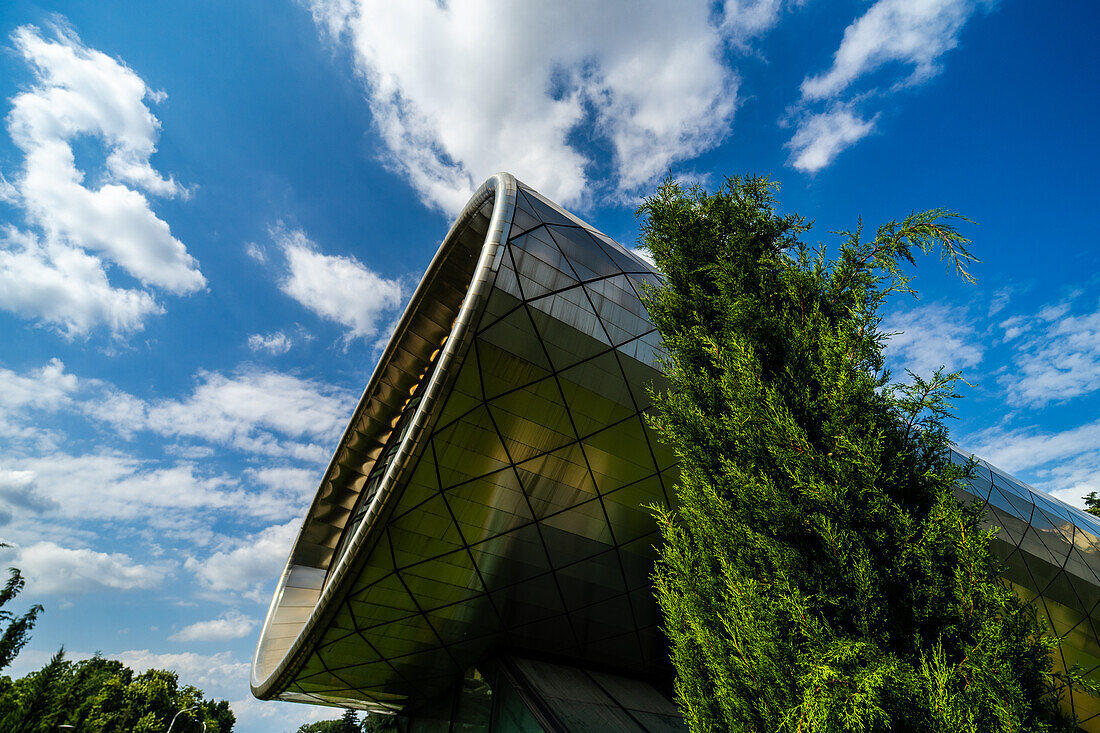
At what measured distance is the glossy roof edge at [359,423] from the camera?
8570 millimetres

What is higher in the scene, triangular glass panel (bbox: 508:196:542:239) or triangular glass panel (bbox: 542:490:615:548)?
triangular glass panel (bbox: 508:196:542:239)

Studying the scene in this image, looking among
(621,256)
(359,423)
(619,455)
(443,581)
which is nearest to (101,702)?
(359,423)

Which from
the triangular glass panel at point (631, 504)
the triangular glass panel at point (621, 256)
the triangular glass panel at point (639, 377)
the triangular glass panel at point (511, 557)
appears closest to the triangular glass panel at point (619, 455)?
the triangular glass panel at point (631, 504)

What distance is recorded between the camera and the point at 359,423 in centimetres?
1916

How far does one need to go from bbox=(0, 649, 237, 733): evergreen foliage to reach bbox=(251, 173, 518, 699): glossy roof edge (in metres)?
3.33

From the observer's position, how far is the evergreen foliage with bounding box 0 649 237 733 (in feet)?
23.2

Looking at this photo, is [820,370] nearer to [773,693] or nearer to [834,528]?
[834,528]

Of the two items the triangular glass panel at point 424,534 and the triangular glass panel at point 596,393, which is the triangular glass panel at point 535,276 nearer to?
the triangular glass panel at point 596,393

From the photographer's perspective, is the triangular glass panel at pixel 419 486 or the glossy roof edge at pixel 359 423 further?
the triangular glass panel at pixel 419 486

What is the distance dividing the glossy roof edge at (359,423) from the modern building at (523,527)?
5 centimetres

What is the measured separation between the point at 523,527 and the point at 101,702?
18.8 m

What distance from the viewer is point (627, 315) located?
10914mm

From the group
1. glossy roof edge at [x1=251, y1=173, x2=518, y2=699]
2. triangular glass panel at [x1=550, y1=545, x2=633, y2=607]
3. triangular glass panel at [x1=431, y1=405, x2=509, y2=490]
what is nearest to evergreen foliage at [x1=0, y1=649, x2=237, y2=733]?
glossy roof edge at [x1=251, y1=173, x2=518, y2=699]

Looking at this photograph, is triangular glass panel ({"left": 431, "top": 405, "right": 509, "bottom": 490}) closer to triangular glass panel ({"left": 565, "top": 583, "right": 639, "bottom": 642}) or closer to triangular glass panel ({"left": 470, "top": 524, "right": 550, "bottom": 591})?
triangular glass panel ({"left": 470, "top": 524, "right": 550, "bottom": 591})
